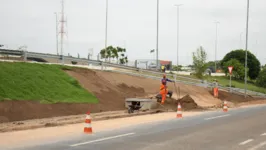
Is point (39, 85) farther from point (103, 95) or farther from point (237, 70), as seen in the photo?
point (237, 70)

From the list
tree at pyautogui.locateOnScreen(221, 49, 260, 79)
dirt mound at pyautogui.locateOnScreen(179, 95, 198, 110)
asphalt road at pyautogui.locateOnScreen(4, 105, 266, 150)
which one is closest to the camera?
asphalt road at pyautogui.locateOnScreen(4, 105, 266, 150)

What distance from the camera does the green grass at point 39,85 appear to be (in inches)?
766

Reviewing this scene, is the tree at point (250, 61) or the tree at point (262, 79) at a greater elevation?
the tree at point (250, 61)

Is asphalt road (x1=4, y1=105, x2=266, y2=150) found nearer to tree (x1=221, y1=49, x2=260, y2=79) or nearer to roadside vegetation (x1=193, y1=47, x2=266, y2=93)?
roadside vegetation (x1=193, y1=47, x2=266, y2=93)

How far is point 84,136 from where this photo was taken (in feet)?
43.1

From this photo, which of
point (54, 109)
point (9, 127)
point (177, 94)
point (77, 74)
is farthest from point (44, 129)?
point (177, 94)

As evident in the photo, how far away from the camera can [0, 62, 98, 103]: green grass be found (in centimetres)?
1947

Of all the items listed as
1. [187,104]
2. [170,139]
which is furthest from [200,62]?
[170,139]

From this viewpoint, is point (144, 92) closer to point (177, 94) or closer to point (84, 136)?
point (177, 94)

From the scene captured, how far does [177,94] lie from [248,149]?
24.0 m

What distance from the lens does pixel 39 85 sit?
21625mm

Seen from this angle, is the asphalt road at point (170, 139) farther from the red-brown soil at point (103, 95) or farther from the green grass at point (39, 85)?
the green grass at point (39, 85)

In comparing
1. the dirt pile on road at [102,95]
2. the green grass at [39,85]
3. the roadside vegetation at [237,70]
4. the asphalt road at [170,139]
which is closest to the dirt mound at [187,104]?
the dirt pile on road at [102,95]

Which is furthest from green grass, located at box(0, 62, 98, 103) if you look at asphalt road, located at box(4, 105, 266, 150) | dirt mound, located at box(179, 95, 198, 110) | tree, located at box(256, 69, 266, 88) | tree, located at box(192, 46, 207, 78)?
tree, located at box(256, 69, 266, 88)
